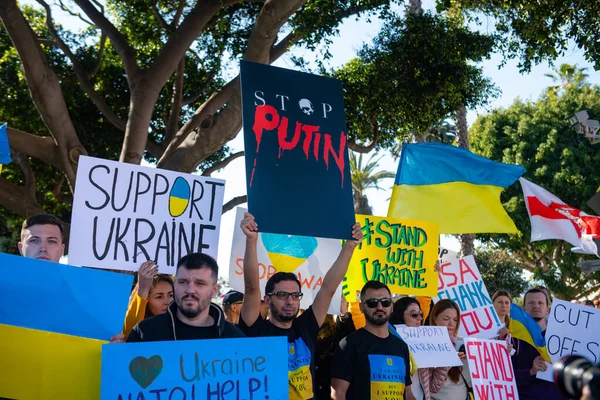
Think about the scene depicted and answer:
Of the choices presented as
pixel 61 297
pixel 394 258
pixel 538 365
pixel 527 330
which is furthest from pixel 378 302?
pixel 527 330

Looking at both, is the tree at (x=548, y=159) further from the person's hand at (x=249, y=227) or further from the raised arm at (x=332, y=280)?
the person's hand at (x=249, y=227)

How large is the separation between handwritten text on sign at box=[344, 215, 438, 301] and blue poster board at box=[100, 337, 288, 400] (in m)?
3.40

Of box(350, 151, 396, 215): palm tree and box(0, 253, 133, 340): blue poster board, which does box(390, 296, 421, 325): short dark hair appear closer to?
box(0, 253, 133, 340): blue poster board

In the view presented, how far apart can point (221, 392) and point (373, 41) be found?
10567 millimetres

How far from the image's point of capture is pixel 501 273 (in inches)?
1075

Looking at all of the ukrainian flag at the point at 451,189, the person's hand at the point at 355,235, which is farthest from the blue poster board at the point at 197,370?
the ukrainian flag at the point at 451,189

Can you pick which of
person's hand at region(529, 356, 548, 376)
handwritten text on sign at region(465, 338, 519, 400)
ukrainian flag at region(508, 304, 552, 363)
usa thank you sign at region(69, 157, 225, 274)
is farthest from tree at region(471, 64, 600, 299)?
usa thank you sign at region(69, 157, 225, 274)

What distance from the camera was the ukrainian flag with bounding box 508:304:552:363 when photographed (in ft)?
24.7

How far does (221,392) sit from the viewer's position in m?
4.04

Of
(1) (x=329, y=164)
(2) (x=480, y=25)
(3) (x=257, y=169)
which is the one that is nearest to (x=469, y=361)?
(1) (x=329, y=164)

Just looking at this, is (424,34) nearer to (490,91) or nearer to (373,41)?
(373,41)

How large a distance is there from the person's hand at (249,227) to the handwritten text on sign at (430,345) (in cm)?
182

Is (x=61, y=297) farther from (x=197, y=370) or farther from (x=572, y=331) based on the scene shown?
A: (x=572, y=331)

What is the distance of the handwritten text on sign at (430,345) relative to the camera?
6184 mm
